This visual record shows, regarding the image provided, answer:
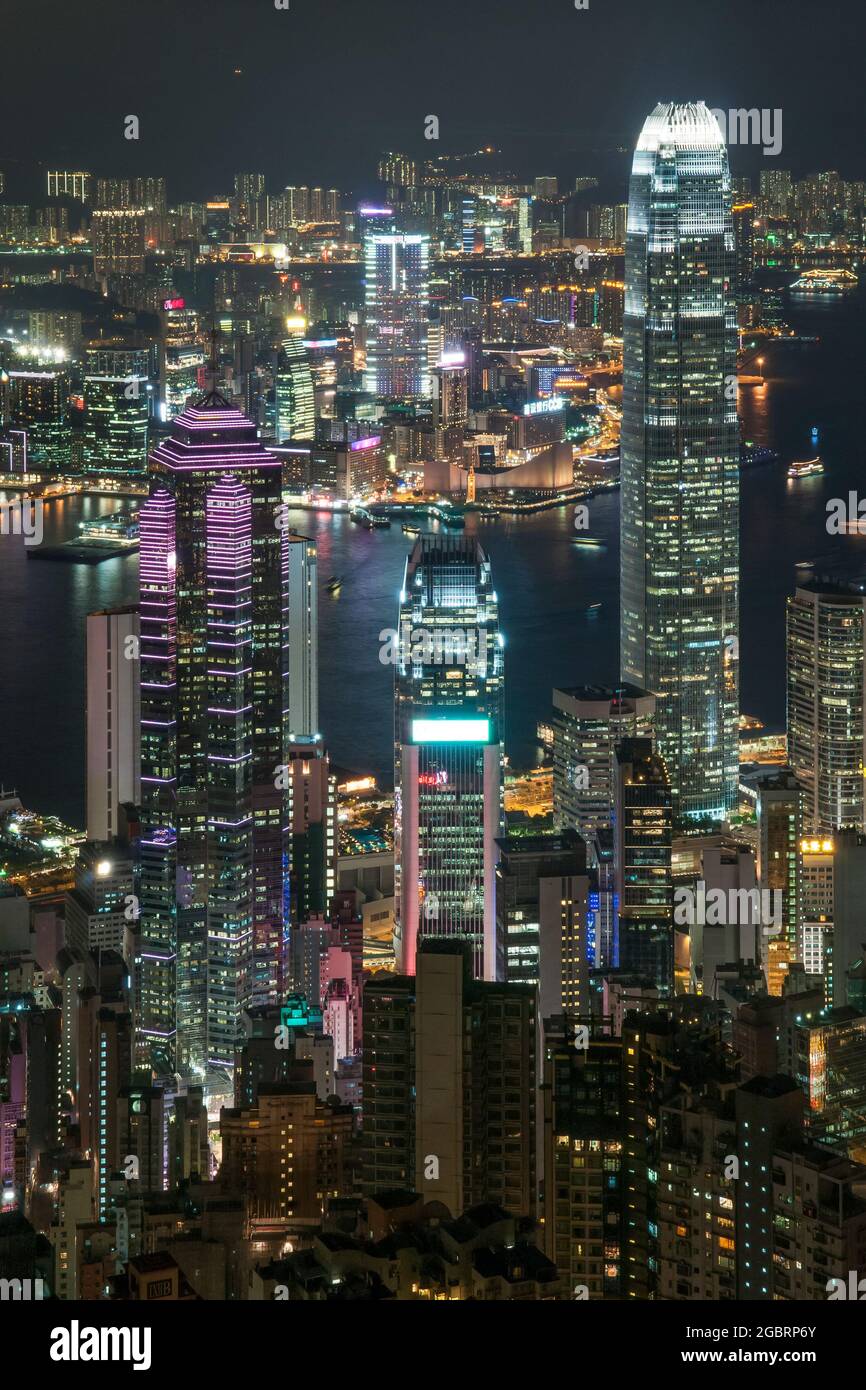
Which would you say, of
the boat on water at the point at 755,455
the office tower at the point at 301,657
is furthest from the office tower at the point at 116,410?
the office tower at the point at 301,657

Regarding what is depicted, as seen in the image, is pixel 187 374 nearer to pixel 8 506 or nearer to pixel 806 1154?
pixel 8 506

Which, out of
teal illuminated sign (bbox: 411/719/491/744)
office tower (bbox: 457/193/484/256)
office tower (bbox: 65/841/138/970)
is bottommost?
office tower (bbox: 65/841/138/970)

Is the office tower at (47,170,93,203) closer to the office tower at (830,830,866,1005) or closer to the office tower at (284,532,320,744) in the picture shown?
the office tower at (284,532,320,744)

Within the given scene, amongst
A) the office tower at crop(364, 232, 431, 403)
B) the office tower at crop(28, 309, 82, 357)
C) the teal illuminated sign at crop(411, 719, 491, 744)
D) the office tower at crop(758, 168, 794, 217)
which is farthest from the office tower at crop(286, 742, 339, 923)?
the office tower at crop(364, 232, 431, 403)
